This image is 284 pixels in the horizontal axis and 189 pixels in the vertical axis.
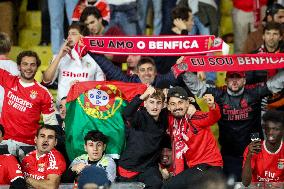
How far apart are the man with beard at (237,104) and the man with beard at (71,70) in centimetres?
111

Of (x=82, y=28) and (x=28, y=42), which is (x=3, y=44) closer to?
(x=82, y=28)

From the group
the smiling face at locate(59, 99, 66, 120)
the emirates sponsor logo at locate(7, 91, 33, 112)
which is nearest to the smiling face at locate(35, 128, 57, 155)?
the emirates sponsor logo at locate(7, 91, 33, 112)

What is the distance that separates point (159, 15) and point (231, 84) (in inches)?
111

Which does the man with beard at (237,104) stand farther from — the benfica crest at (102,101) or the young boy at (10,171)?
the young boy at (10,171)

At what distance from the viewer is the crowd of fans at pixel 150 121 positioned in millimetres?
9906

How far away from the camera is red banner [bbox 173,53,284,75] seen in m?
10.6

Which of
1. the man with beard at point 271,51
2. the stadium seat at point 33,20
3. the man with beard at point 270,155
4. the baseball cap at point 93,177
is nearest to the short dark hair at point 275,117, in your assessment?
the man with beard at point 270,155

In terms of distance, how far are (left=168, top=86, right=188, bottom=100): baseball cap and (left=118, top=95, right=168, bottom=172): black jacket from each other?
0.31 metres

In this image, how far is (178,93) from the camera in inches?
394

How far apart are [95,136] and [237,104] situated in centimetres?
183

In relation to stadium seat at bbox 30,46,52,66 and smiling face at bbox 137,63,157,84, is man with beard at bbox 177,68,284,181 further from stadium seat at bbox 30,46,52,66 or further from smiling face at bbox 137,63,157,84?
stadium seat at bbox 30,46,52,66

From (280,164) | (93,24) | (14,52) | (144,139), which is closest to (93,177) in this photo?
(144,139)

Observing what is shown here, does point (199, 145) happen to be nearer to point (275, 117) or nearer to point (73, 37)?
point (275, 117)

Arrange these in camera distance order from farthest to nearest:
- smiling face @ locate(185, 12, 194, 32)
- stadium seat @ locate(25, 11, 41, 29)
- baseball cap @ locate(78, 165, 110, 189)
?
1. stadium seat @ locate(25, 11, 41, 29)
2. smiling face @ locate(185, 12, 194, 32)
3. baseball cap @ locate(78, 165, 110, 189)
